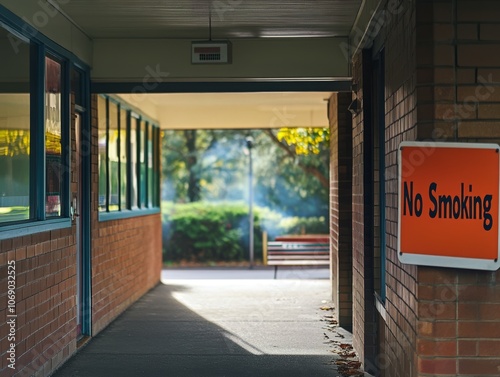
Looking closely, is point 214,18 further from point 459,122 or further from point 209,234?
point 209,234

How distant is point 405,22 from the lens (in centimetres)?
525

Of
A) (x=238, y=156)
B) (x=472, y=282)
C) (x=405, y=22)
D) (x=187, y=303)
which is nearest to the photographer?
(x=472, y=282)

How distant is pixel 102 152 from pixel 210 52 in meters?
2.26

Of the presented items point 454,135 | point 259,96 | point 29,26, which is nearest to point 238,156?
point 259,96

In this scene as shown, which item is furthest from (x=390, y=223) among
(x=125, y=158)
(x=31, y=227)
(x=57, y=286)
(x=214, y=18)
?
(x=125, y=158)

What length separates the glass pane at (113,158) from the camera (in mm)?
11266

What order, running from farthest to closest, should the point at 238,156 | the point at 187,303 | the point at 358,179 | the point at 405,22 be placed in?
1. the point at 238,156
2. the point at 187,303
3. the point at 358,179
4. the point at 405,22

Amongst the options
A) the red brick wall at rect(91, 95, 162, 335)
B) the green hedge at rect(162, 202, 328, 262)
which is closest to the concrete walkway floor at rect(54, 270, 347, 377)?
the red brick wall at rect(91, 95, 162, 335)

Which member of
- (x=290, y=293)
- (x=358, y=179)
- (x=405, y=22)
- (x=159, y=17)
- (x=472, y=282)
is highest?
(x=159, y=17)

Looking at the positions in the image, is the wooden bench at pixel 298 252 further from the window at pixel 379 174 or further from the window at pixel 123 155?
the window at pixel 379 174

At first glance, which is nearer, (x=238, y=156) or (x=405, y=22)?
(x=405, y=22)

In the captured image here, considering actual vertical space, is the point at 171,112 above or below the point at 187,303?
above

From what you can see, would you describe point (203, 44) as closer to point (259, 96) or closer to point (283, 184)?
point (259, 96)

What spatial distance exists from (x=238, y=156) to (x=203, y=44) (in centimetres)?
2603
